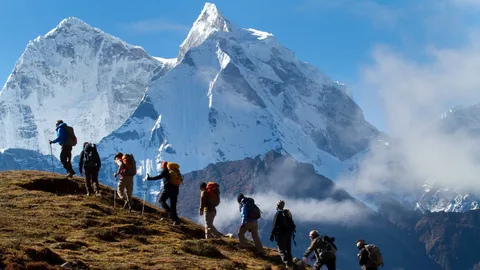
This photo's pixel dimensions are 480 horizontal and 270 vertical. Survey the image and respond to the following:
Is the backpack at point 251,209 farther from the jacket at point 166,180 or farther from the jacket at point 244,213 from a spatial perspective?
the jacket at point 166,180

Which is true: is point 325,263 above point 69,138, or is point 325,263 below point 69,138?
below

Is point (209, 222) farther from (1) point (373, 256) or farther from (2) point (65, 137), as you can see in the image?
(2) point (65, 137)

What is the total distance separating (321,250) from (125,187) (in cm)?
1164

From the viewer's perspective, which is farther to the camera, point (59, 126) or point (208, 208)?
point (59, 126)

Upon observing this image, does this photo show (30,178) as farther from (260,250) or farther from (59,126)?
(260,250)

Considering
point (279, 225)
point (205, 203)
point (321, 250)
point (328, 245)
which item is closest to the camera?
point (321, 250)

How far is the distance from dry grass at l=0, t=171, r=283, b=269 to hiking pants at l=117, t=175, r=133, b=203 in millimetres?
701

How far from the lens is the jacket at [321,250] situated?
78.6ft

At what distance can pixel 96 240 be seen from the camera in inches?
974

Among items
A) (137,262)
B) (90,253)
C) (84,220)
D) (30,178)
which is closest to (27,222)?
(84,220)

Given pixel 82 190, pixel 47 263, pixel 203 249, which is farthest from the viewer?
pixel 82 190

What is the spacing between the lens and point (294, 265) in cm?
2538

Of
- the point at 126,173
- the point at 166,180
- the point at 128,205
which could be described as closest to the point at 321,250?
the point at 166,180

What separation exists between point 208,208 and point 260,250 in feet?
9.89
